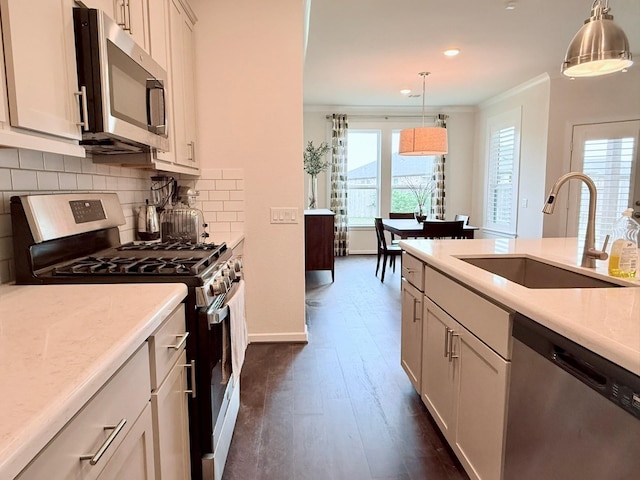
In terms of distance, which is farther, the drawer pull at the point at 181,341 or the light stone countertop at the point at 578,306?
the drawer pull at the point at 181,341

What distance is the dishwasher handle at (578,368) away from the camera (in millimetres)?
864

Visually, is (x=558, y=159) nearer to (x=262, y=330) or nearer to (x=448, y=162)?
(x=448, y=162)

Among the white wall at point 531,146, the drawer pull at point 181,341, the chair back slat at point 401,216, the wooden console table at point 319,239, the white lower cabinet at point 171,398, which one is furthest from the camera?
the chair back slat at point 401,216

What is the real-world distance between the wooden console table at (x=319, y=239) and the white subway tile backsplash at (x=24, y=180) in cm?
334

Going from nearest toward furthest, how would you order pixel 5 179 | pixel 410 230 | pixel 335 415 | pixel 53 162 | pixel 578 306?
pixel 578 306 < pixel 5 179 < pixel 53 162 < pixel 335 415 < pixel 410 230

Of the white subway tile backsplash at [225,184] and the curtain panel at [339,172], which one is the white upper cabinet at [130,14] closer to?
the white subway tile backsplash at [225,184]

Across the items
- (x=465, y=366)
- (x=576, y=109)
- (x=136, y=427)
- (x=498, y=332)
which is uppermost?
(x=576, y=109)

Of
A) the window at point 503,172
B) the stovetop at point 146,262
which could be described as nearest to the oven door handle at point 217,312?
the stovetop at point 146,262

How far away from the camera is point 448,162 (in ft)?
23.1

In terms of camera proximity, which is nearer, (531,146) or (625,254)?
(625,254)

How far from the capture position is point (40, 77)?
1.10m

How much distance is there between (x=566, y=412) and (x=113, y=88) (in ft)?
5.49

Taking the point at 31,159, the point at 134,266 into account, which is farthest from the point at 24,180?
the point at 134,266

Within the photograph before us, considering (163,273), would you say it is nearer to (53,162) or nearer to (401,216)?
(53,162)
